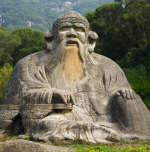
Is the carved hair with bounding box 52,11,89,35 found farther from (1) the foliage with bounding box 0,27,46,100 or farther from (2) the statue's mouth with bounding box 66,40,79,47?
(1) the foliage with bounding box 0,27,46,100

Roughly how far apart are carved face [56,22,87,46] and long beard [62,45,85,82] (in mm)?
172

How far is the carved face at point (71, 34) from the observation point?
10078mm

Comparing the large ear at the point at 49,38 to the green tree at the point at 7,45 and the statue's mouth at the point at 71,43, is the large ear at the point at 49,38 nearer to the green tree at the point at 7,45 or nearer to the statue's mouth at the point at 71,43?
the statue's mouth at the point at 71,43

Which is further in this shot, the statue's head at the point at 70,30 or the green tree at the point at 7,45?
the green tree at the point at 7,45

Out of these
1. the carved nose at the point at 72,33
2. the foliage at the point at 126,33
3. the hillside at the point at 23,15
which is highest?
the hillside at the point at 23,15

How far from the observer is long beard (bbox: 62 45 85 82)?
10.2m

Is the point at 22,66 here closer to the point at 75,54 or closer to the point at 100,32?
the point at 75,54

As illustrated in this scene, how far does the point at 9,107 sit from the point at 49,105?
1.26 m

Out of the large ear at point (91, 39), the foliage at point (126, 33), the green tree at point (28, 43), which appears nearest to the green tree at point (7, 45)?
the green tree at point (28, 43)

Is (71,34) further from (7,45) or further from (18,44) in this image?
(7,45)

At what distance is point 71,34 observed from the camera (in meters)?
10.0

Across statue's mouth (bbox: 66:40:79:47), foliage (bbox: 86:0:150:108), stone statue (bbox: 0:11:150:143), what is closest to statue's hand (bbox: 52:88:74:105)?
stone statue (bbox: 0:11:150:143)

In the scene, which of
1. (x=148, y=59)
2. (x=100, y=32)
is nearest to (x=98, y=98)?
(x=148, y=59)

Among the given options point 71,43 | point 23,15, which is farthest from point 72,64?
point 23,15
